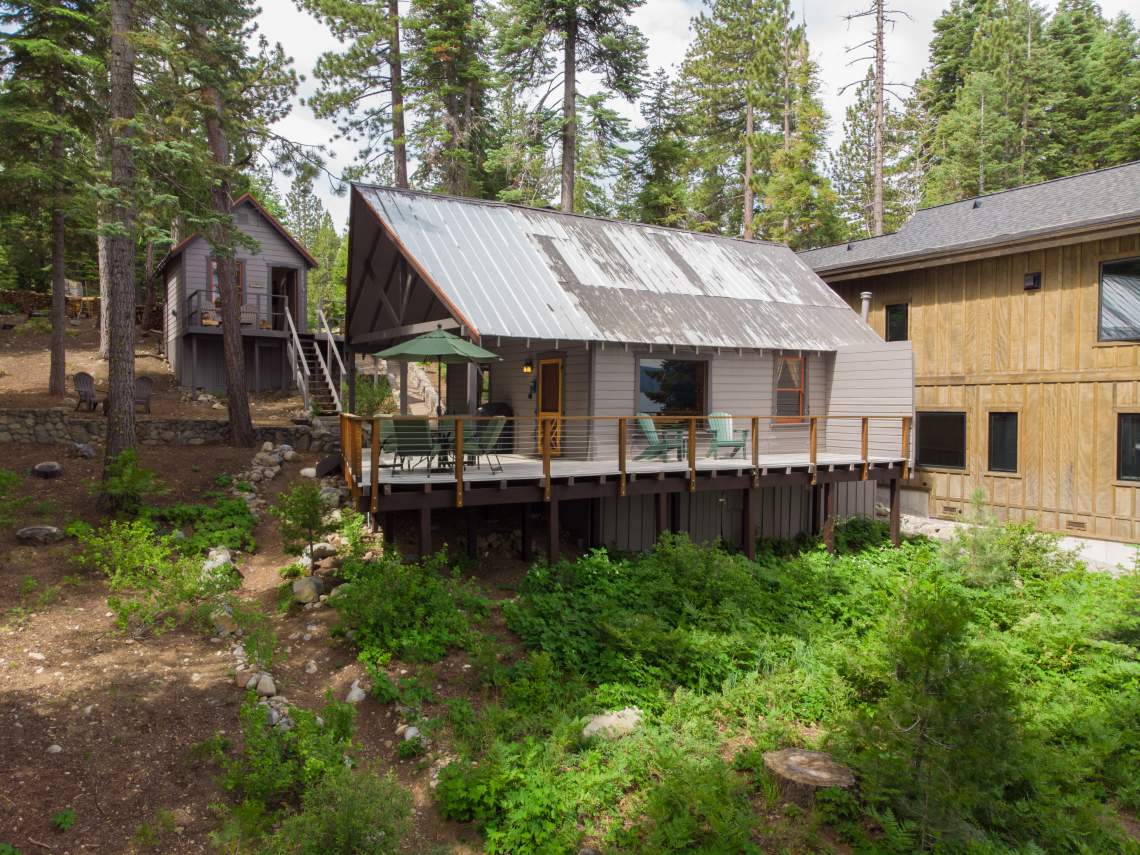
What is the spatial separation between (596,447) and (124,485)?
704 cm

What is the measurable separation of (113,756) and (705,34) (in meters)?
33.1

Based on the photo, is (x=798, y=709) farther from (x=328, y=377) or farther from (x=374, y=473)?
(x=328, y=377)

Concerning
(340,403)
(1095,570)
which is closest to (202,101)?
(340,403)

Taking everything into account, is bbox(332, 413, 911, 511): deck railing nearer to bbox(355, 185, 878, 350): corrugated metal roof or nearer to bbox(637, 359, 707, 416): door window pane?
bbox(637, 359, 707, 416): door window pane

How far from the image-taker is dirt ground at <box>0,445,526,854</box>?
4.92 meters

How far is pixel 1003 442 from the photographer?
44.3 feet

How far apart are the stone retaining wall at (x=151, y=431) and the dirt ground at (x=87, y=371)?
1.55m

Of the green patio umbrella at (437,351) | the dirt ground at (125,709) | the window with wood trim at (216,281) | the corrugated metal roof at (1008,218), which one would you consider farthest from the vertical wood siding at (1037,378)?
the window with wood trim at (216,281)

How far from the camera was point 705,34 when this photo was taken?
30.2 meters

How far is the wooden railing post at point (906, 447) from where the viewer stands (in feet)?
42.7

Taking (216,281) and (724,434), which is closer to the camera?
(724,434)

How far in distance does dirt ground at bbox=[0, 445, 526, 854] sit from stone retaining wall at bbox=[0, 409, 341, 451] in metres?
4.39

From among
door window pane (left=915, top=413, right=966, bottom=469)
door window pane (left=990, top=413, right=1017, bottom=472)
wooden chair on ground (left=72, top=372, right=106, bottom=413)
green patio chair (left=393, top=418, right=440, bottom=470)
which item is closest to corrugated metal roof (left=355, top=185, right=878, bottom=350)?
green patio chair (left=393, top=418, right=440, bottom=470)

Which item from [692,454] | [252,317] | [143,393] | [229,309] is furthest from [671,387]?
[252,317]
